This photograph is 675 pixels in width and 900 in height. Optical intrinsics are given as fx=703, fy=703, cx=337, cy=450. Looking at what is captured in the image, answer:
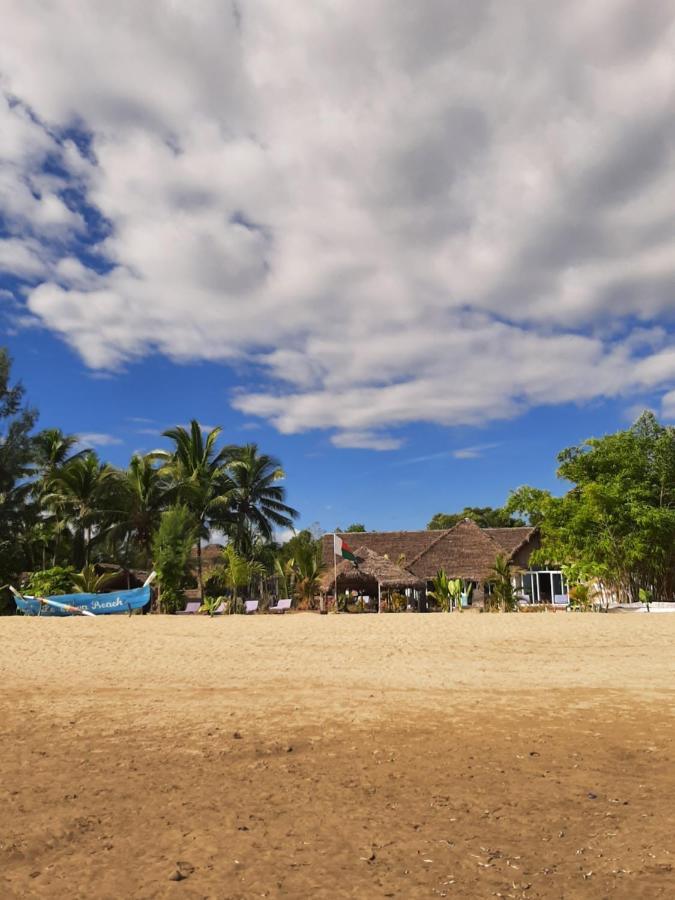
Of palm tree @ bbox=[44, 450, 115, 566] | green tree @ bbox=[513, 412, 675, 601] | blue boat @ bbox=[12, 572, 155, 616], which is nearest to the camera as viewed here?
blue boat @ bbox=[12, 572, 155, 616]

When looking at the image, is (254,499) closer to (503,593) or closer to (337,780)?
(503,593)

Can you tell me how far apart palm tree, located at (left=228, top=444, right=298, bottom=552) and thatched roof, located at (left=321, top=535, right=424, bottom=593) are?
Answer: 18.6ft

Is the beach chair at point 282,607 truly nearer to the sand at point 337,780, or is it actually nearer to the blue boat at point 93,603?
the blue boat at point 93,603

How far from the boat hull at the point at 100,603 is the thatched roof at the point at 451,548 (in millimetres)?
12645

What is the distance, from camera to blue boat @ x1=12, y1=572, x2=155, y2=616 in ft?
72.1

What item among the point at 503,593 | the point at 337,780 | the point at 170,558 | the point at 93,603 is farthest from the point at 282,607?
the point at 337,780

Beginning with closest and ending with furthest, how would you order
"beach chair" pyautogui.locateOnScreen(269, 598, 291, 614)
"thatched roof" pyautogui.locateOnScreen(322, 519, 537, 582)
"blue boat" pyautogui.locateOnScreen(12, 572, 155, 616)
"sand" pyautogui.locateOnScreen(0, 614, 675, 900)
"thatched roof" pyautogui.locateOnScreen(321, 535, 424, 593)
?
1. "sand" pyautogui.locateOnScreen(0, 614, 675, 900)
2. "blue boat" pyautogui.locateOnScreen(12, 572, 155, 616)
3. "beach chair" pyautogui.locateOnScreen(269, 598, 291, 614)
4. "thatched roof" pyautogui.locateOnScreen(321, 535, 424, 593)
5. "thatched roof" pyautogui.locateOnScreen(322, 519, 537, 582)

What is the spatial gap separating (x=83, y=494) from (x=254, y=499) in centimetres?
806

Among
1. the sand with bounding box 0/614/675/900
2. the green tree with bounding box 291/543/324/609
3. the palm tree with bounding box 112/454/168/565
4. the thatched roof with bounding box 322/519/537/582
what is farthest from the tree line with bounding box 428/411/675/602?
the palm tree with bounding box 112/454/168/565

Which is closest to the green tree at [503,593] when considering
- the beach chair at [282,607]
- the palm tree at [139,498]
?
the beach chair at [282,607]

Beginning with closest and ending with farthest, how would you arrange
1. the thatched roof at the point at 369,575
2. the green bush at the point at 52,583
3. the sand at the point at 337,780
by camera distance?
the sand at the point at 337,780, the green bush at the point at 52,583, the thatched roof at the point at 369,575

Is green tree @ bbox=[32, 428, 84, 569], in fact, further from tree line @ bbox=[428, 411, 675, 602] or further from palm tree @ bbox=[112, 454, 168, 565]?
tree line @ bbox=[428, 411, 675, 602]

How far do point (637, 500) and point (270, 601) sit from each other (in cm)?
1465

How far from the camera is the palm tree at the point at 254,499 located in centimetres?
3403
